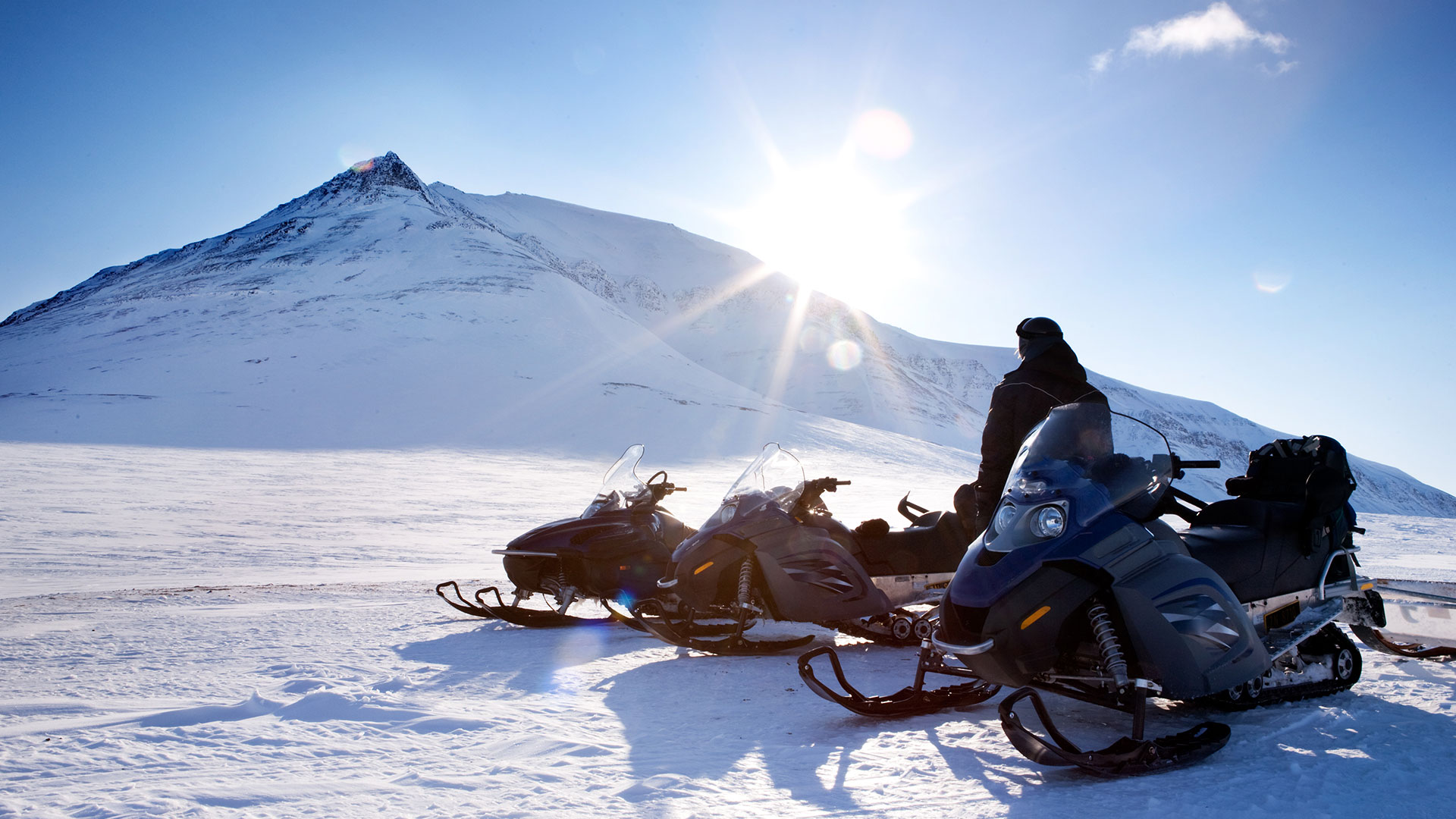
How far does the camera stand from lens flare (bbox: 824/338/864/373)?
8681 centimetres

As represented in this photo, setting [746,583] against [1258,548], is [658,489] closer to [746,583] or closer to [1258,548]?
[746,583]

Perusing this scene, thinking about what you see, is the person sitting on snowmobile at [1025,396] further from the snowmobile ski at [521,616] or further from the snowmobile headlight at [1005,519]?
the snowmobile ski at [521,616]

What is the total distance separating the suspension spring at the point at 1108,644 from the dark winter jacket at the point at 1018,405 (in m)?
1.39

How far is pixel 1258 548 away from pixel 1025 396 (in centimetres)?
121

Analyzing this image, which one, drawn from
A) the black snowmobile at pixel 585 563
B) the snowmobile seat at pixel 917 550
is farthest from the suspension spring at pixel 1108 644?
the black snowmobile at pixel 585 563

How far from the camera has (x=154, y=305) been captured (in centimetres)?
5125

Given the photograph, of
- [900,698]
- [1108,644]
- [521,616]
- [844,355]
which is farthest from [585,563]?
[844,355]

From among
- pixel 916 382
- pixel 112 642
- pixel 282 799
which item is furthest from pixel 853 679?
pixel 916 382

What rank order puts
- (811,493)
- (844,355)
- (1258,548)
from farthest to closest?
(844,355) < (811,493) < (1258,548)

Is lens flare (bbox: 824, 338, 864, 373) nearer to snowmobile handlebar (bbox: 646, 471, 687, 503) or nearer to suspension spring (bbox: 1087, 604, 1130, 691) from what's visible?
snowmobile handlebar (bbox: 646, 471, 687, 503)

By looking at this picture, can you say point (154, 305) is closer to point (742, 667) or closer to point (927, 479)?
point (927, 479)

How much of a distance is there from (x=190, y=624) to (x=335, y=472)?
49.5 ft

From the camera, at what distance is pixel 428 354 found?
137 ft

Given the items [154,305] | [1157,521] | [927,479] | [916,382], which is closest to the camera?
[1157,521]
